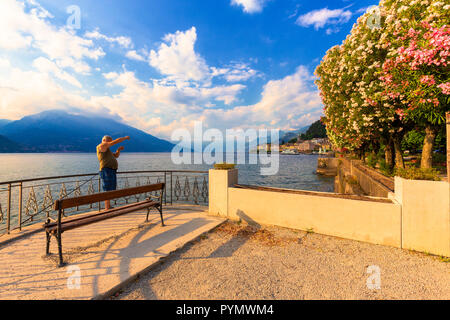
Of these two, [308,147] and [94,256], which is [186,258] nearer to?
[94,256]

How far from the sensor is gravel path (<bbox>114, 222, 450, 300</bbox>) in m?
2.71

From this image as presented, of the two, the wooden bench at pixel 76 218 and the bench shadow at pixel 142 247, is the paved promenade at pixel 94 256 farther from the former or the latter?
the wooden bench at pixel 76 218

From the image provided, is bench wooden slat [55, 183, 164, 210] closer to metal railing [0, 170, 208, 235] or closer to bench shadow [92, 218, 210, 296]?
metal railing [0, 170, 208, 235]

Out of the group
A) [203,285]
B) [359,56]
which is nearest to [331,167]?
[359,56]

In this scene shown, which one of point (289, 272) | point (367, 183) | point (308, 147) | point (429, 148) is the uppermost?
point (308, 147)

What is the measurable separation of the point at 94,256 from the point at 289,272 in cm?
353

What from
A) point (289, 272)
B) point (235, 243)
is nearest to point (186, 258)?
point (235, 243)

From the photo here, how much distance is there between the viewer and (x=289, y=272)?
10.6ft

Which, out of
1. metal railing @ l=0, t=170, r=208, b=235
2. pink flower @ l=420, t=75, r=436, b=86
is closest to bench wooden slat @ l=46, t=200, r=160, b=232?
metal railing @ l=0, t=170, r=208, b=235

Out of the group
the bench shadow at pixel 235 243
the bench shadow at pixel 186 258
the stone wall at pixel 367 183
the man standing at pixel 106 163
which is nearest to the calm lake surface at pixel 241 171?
the stone wall at pixel 367 183

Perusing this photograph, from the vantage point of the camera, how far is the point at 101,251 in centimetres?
386

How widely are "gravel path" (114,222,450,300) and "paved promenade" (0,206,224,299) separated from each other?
1.15 ft

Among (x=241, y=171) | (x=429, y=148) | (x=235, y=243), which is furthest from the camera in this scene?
(x=241, y=171)
